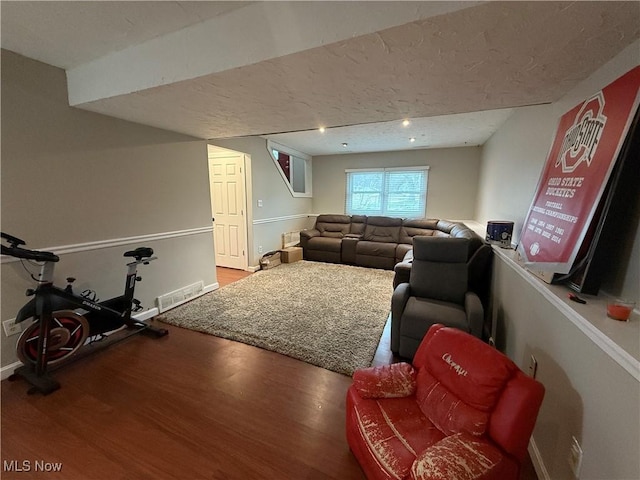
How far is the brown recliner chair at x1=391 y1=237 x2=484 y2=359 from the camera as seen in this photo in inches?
78.4

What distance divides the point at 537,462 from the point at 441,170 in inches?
202

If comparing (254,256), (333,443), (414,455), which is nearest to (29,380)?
(333,443)

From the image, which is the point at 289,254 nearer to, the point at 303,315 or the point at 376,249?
the point at 376,249

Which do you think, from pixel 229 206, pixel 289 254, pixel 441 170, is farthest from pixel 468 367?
pixel 441 170

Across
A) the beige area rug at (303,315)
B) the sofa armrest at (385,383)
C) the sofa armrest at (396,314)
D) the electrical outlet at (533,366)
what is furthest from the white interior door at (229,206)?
the electrical outlet at (533,366)

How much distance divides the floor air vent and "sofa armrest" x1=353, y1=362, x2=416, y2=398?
8.41 ft

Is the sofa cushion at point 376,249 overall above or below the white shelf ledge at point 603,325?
below

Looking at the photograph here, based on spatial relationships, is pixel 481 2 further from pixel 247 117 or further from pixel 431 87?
pixel 247 117

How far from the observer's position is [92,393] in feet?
5.69

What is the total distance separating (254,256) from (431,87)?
379 cm

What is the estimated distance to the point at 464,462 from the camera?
2.92ft

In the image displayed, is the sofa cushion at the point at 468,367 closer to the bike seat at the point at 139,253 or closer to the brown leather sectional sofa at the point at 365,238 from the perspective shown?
the bike seat at the point at 139,253

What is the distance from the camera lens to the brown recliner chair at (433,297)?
199cm

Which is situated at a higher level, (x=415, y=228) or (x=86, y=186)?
(x=86, y=186)
